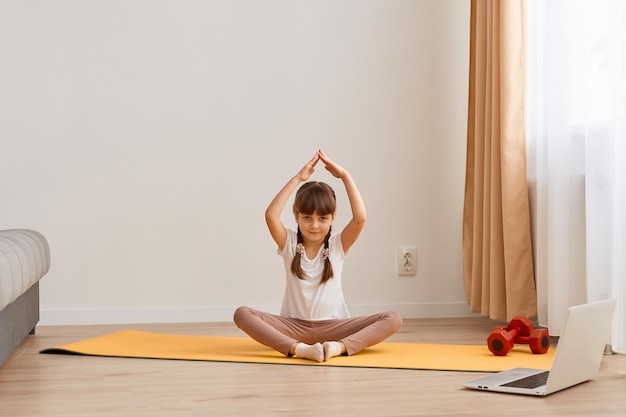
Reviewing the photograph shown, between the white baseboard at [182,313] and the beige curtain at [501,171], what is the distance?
0.98 ft

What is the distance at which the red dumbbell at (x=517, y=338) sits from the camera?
2.59m

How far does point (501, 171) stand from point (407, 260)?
732 millimetres

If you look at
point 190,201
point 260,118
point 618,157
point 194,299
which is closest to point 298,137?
point 260,118

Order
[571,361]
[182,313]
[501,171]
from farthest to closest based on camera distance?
[182,313] → [501,171] → [571,361]

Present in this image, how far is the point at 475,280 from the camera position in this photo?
3438mm

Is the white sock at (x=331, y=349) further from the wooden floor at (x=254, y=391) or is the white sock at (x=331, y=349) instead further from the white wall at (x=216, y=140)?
the white wall at (x=216, y=140)

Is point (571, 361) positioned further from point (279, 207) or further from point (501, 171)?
point (501, 171)

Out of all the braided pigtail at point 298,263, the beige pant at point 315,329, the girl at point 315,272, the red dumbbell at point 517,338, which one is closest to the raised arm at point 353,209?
the girl at point 315,272

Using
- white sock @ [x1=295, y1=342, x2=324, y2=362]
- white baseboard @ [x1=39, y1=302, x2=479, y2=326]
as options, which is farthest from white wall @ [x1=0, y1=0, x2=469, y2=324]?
white sock @ [x1=295, y1=342, x2=324, y2=362]

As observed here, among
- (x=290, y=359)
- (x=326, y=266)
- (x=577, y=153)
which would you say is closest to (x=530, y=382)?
(x=290, y=359)

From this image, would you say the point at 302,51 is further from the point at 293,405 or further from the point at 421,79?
the point at 293,405

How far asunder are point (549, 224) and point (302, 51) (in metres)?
1.38

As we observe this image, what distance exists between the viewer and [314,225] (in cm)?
275

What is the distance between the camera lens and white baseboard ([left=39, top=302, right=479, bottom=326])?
11.5 feet
